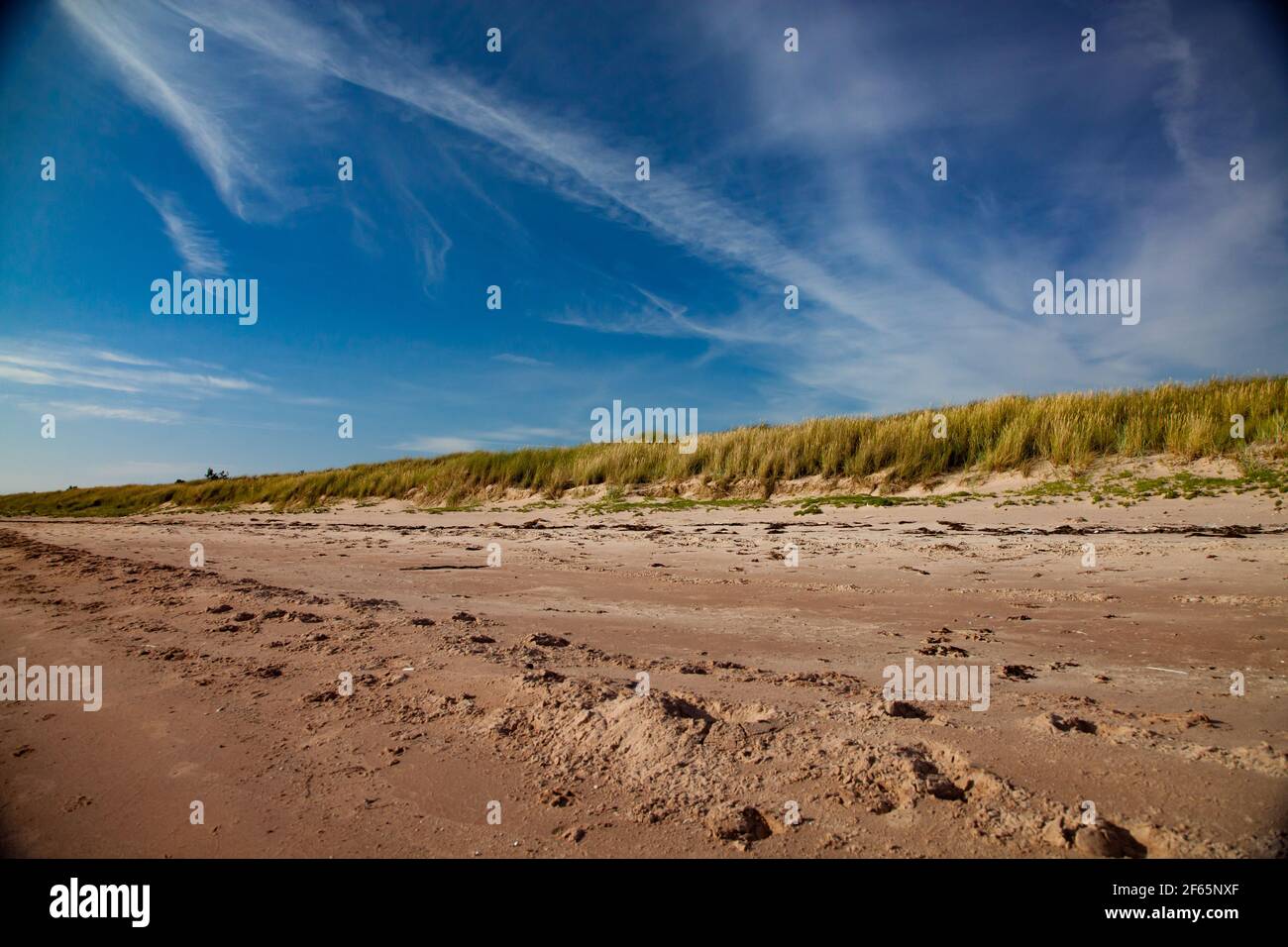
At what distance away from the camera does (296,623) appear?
5.14 metres

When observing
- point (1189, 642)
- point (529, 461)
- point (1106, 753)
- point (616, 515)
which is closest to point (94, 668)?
point (1106, 753)

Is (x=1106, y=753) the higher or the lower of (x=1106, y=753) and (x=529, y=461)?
the lower

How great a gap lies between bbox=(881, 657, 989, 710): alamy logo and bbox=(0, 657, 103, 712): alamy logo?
4.62 metres

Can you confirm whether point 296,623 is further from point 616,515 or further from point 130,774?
point 616,515

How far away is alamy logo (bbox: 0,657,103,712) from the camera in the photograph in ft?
12.1

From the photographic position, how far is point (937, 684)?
11.5 feet
